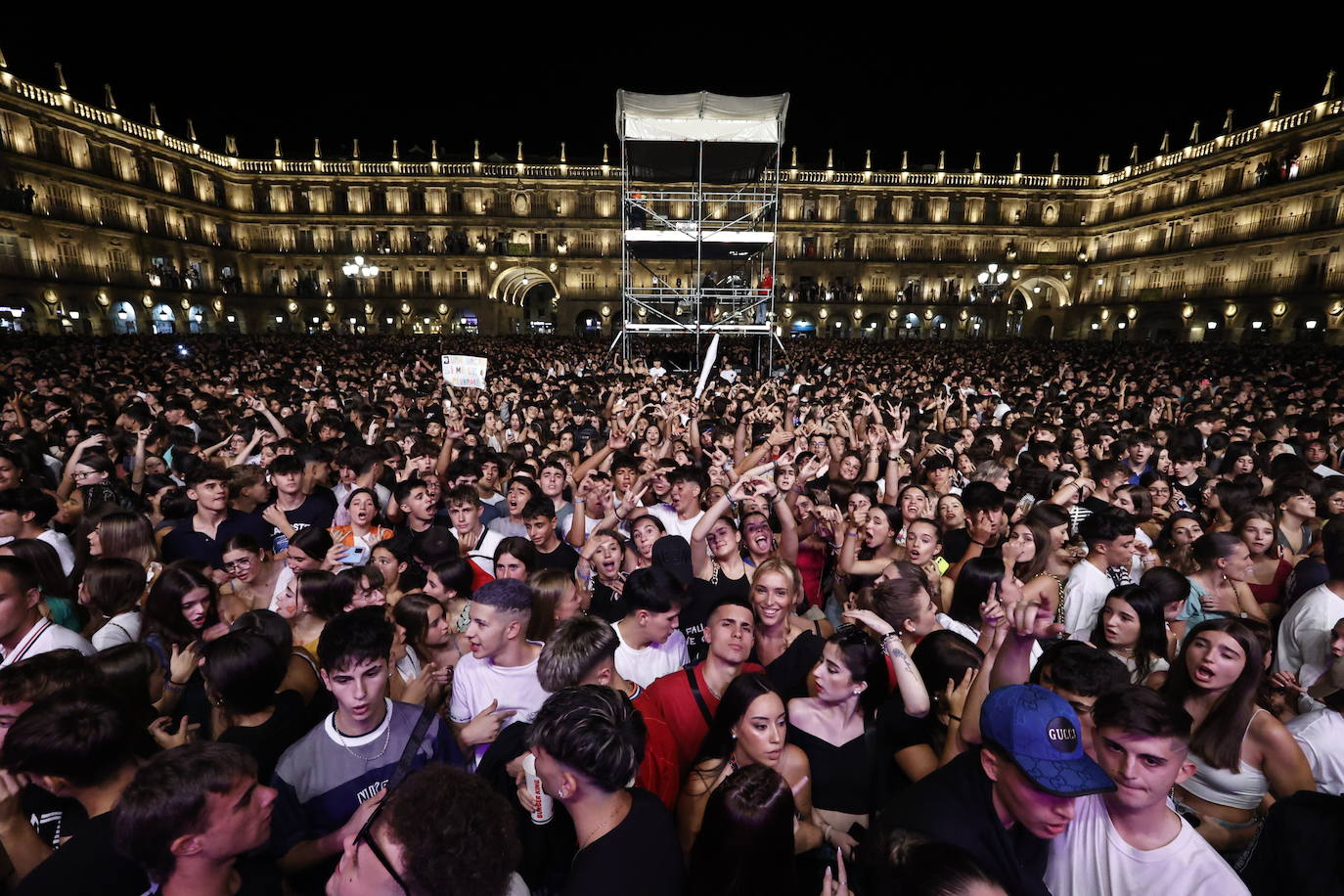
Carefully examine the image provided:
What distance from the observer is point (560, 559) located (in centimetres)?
522

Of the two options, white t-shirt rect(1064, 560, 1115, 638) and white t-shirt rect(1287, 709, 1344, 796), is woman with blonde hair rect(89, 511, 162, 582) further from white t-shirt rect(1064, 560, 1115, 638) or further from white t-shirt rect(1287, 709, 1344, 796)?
white t-shirt rect(1287, 709, 1344, 796)

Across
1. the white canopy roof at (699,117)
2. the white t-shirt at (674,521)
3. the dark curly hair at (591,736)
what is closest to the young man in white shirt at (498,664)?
the dark curly hair at (591,736)

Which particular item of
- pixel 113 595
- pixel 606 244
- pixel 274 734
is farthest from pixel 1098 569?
pixel 606 244

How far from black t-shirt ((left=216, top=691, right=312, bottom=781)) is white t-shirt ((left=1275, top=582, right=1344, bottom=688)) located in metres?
5.33

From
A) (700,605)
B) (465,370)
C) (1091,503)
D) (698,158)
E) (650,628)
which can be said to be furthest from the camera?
(698,158)

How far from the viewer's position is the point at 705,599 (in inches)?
168

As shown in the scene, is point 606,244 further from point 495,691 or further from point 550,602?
point 495,691

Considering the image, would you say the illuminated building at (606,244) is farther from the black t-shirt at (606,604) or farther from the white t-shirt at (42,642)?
the white t-shirt at (42,642)

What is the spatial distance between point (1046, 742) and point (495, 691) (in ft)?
7.68

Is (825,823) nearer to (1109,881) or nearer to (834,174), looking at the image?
(1109,881)

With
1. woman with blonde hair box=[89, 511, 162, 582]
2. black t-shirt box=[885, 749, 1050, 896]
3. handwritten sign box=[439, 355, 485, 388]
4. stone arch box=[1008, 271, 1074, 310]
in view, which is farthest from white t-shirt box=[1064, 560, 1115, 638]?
stone arch box=[1008, 271, 1074, 310]

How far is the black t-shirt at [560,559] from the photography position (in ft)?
16.8

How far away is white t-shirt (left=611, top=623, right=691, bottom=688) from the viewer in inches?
137

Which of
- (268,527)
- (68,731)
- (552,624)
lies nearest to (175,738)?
A: (68,731)
